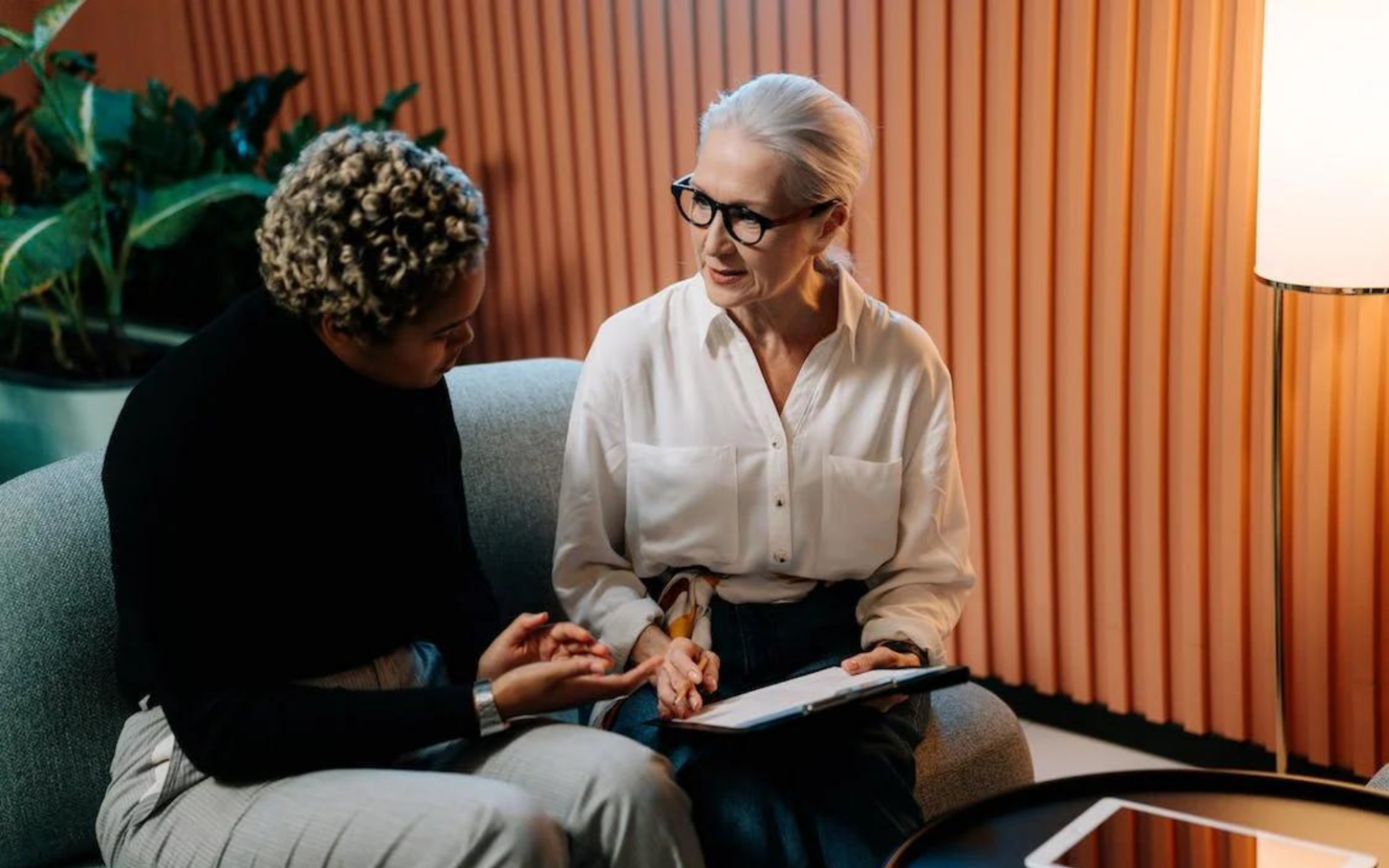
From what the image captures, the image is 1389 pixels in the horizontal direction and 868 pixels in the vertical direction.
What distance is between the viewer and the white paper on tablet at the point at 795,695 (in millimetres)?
1783

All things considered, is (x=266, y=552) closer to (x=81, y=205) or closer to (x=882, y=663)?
(x=882, y=663)

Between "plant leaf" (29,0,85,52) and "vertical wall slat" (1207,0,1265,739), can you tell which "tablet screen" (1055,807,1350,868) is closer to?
"vertical wall slat" (1207,0,1265,739)

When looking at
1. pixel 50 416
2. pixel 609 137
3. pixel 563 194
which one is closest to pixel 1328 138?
pixel 609 137

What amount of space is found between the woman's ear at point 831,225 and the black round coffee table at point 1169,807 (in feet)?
2.68

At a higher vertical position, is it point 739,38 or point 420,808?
point 739,38

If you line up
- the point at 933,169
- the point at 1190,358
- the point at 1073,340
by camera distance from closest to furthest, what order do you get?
the point at 1190,358, the point at 1073,340, the point at 933,169

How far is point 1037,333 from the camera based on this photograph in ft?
9.73

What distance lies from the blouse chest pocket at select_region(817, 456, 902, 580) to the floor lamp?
68 cm

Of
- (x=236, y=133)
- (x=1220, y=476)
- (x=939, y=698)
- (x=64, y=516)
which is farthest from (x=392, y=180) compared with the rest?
(x=236, y=133)

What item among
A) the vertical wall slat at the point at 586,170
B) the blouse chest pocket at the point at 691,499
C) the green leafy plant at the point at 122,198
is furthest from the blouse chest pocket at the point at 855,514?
the green leafy plant at the point at 122,198

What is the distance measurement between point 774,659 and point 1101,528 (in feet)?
3.52

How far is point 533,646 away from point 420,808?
1.07 ft

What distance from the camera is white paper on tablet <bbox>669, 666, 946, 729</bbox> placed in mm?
1783

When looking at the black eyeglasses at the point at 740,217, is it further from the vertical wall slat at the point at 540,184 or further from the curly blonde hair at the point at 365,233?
the vertical wall slat at the point at 540,184
